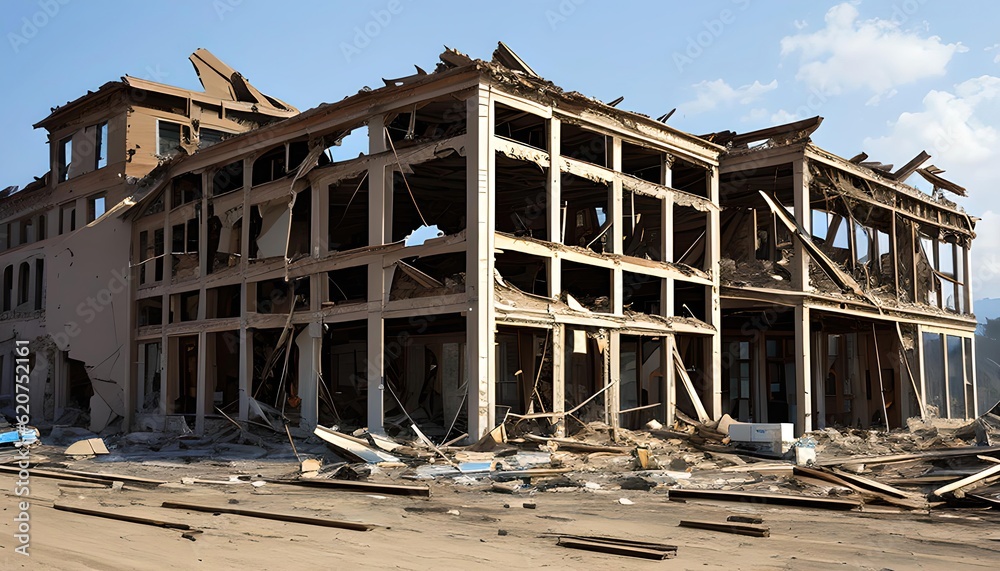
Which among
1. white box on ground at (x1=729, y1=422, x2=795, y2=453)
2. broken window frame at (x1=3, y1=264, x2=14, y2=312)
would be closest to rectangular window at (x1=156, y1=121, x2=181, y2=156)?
broken window frame at (x1=3, y1=264, x2=14, y2=312)

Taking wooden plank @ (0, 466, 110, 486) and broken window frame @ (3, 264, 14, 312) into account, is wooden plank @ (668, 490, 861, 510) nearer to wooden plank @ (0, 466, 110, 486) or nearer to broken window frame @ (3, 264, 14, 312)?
wooden plank @ (0, 466, 110, 486)

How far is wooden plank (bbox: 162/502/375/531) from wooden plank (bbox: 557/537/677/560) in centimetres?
245

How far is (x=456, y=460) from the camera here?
17422 millimetres

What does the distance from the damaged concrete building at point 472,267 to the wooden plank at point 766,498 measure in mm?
7039

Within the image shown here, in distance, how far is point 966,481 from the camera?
12672mm

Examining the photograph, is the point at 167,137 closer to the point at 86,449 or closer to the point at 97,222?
the point at 97,222

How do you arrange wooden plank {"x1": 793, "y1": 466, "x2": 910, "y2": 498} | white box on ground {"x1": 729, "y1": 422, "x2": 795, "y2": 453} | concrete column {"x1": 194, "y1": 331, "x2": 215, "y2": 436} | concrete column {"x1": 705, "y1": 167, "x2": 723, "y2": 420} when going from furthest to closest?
concrete column {"x1": 194, "y1": 331, "x2": 215, "y2": 436} < concrete column {"x1": 705, "y1": 167, "x2": 723, "y2": 420} < white box on ground {"x1": 729, "y1": 422, "x2": 795, "y2": 453} < wooden plank {"x1": 793, "y1": 466, "x2": 910, "y2": 498}

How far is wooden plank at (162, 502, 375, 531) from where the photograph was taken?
1046cm

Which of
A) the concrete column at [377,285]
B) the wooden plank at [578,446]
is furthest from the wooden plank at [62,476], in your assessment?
the wooden plank at [578,446]

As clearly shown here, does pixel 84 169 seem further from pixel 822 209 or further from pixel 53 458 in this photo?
pixel 822 209

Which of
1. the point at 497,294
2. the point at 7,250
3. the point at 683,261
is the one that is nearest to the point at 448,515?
the point at 497,294

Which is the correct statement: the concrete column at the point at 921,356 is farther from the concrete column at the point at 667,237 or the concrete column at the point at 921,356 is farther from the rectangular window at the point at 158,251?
the rectangular window at the point at 158,251

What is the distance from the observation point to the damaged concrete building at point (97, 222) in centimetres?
2972

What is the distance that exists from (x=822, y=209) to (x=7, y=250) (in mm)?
30755
